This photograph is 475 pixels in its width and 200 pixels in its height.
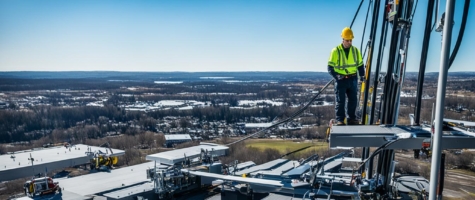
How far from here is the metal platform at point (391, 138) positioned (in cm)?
678

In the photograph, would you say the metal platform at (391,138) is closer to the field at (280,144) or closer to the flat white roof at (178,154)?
the flat white roof at (178,154)

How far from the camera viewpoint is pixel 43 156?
2556cm

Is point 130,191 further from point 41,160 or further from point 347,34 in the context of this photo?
point 347,34

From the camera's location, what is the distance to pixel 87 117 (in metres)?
128

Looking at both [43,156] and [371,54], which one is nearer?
[371,54]

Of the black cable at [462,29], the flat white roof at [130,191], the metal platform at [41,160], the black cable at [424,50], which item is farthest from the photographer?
the metal platform at [41,160]

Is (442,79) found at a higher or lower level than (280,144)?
higher

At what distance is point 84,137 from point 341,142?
102 m

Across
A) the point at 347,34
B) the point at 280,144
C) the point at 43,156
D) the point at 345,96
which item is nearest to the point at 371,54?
the point at 347,34

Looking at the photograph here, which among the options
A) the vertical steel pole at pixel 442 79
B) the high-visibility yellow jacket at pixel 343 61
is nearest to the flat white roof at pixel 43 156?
the high-visibility yellow jacket at pixel 343 61

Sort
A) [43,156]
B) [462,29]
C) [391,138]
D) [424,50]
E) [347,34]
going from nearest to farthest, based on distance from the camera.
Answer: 1. [462,29]
2. [391,138]
3. [424,50]
4. [347,34]
5. [43,156]

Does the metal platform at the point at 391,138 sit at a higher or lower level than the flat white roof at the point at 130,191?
higher

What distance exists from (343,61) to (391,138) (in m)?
5.43

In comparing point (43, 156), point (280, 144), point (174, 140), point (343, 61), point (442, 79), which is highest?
point (343, 61)
